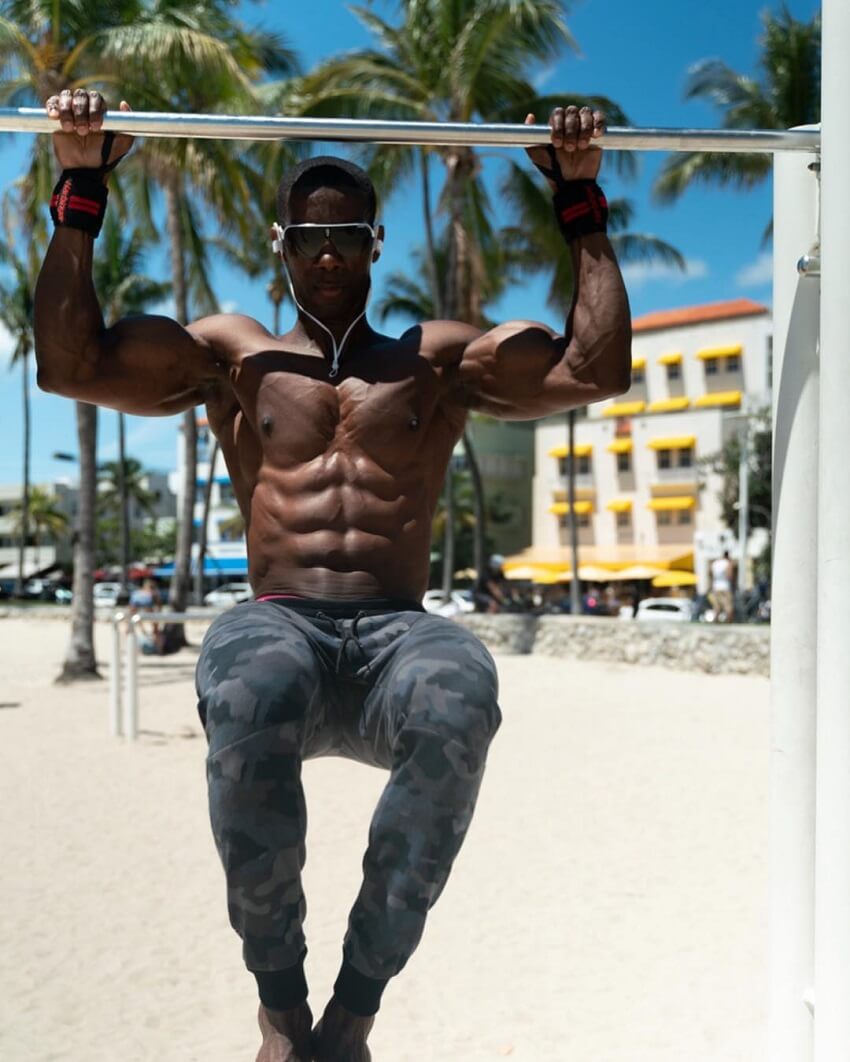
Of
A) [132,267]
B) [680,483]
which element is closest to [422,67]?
[132,267]

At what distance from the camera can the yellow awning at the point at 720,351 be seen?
144 feet

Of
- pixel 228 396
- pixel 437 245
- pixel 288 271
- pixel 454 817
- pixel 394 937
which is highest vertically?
pixel 437 245

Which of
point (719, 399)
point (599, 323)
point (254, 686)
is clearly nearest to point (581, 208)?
point (599, 323)

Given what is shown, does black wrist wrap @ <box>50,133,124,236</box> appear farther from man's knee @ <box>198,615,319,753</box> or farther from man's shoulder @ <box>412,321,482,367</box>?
man's knee @ <box>198,615,319,753</box>

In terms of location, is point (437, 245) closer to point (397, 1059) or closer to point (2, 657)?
point (2, 657)

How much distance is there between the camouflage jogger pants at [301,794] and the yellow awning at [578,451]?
148 ft

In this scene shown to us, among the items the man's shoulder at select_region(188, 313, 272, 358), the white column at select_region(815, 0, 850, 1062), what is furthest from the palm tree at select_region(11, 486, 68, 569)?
the white column at select_region(815, 0, 850, 1062)

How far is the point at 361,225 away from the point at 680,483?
4288cm

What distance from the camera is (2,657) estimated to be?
21531 mm

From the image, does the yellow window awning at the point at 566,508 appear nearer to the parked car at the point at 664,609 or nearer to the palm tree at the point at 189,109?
the parked car at the point at 664,609

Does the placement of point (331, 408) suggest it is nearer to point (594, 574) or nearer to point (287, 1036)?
point (287, 1036)

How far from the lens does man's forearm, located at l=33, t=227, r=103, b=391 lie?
2.50 metres

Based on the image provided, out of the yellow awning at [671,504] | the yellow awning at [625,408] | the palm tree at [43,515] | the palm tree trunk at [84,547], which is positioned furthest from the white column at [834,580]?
the palm tree at [43,515]

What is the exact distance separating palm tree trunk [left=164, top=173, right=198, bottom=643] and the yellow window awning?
90.2 ft
